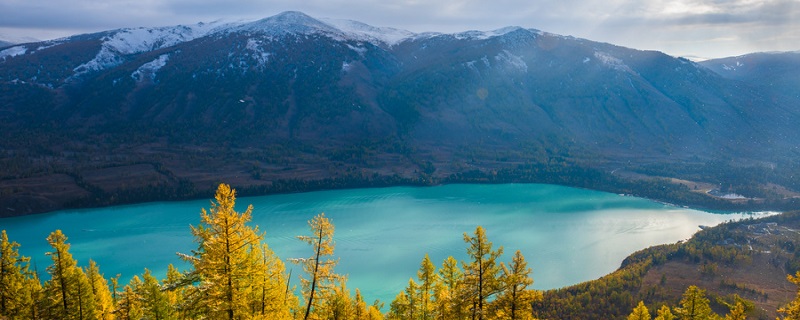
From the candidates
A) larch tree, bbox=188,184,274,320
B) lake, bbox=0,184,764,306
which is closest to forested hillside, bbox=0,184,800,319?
larch tree, bbox=188,184,274,320

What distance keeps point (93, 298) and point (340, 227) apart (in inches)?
2701

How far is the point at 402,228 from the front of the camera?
301ft

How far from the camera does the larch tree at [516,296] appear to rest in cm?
1703

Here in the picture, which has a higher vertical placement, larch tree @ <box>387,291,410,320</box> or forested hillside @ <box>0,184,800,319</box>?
forested hillside @ <box>0,184,800,319</box>

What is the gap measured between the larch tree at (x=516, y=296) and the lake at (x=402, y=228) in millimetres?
40554

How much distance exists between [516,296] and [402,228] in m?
75.0

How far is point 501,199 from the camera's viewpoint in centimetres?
12306

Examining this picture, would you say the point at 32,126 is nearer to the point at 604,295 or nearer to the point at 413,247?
the point at 413,247

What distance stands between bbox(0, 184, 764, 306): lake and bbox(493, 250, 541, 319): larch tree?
4055 cm

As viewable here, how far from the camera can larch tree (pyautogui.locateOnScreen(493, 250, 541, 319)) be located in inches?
671

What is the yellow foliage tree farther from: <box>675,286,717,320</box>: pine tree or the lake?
the lake

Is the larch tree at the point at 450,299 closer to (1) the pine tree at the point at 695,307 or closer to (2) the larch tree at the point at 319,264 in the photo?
(2) the larch tree at the point at 319,264

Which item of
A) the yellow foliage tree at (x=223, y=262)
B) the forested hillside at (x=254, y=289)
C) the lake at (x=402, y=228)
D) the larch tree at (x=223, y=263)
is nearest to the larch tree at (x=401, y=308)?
the forested hillside at (x=254, y=289)

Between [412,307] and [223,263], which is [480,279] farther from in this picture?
[223,263]
